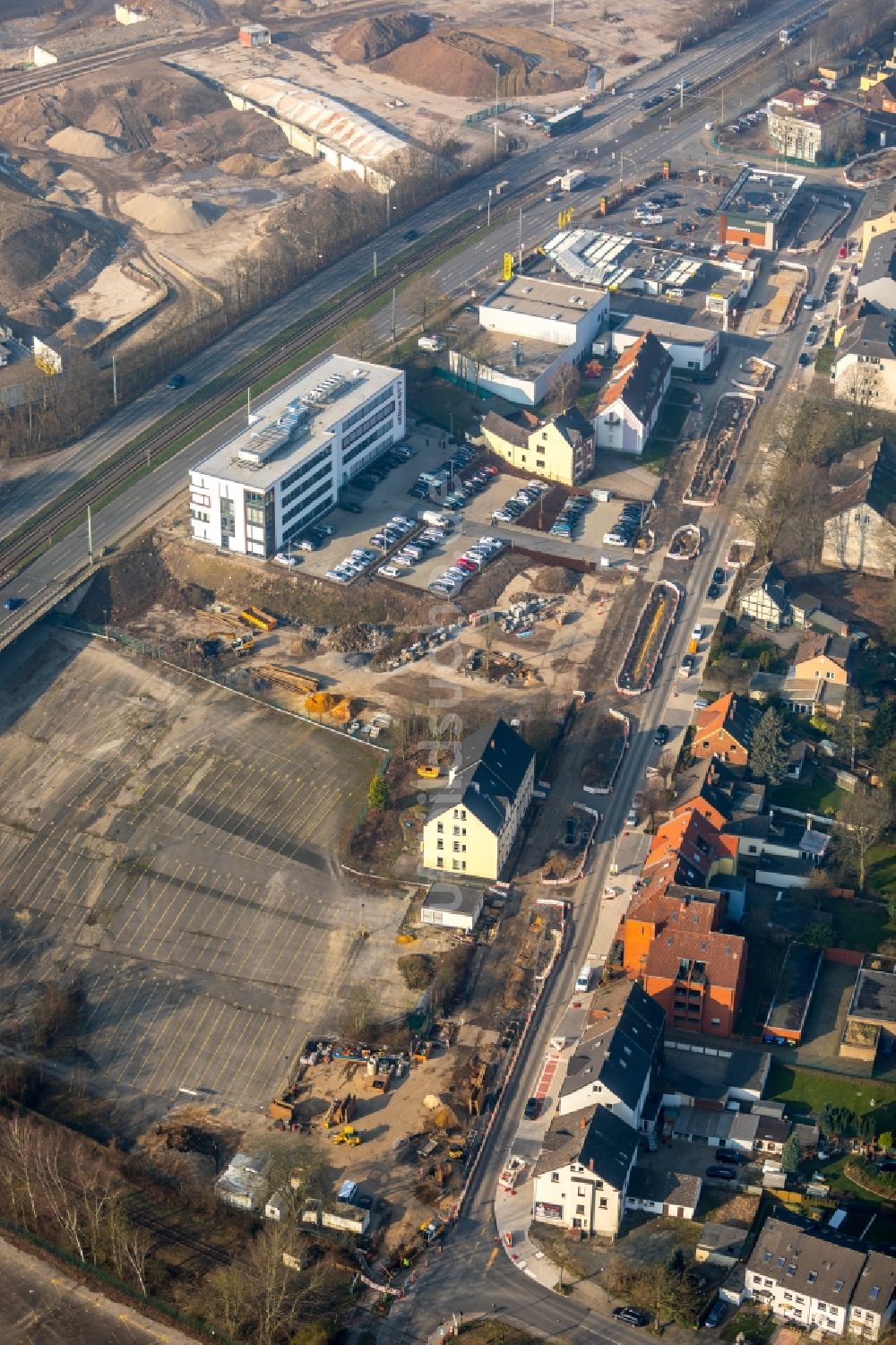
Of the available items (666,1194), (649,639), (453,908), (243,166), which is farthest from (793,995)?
(243,166)

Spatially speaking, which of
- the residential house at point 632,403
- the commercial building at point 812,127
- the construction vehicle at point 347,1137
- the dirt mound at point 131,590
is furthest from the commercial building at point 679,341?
the construction vehicle at point 347,1137

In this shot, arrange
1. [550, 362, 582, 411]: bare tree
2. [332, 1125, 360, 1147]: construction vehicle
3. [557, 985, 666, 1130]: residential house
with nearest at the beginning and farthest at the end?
[557, 985, 666, 1130]: residential house → [332, 1125, 360, 1147]: construction vehicle → [550, 362, 582, 411]: bare tree

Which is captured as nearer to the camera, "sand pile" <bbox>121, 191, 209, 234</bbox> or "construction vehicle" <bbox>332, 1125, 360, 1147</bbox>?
"construction vehicle" <bbox>332, 1125, 360, 1147</bbox>

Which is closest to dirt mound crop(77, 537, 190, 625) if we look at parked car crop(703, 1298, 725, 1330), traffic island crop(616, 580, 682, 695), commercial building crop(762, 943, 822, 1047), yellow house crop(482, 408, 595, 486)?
yellow house crop(482, 408, 595, 486)

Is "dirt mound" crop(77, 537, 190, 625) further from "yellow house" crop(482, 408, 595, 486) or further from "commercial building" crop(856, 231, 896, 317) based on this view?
"commercial building" crop(856, 231, 896, 317)

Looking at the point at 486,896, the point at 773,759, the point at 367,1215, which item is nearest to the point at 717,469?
the point at 773,759

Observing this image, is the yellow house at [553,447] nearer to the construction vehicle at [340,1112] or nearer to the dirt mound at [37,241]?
the dirt mound at [37,241]

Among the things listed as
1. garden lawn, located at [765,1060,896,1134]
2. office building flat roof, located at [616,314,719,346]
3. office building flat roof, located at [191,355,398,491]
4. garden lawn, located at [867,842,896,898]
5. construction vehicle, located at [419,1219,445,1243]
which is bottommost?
construction vehicle, located at [419,1219,445,1243]
